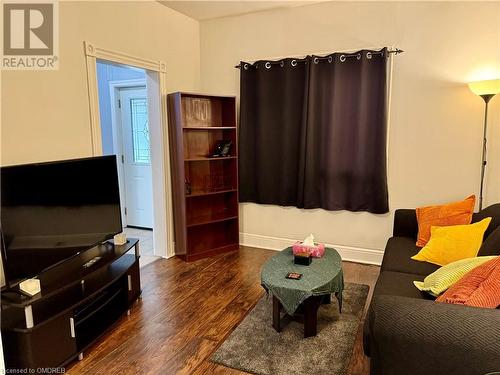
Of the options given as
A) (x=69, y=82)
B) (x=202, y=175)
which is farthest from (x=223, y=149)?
(x=69, y=82)

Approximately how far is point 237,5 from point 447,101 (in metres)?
2.40

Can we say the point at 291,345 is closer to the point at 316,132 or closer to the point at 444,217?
the point at 444,217

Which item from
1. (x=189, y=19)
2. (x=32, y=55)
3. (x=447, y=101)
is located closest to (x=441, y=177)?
(x=447, y=101)

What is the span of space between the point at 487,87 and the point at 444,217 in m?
1.16

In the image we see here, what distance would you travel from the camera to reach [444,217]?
303 cm

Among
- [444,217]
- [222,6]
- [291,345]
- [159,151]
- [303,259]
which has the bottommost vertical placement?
[291,345]

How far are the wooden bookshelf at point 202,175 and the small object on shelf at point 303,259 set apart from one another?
66.1 inches

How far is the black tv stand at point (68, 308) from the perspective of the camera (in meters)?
1.99

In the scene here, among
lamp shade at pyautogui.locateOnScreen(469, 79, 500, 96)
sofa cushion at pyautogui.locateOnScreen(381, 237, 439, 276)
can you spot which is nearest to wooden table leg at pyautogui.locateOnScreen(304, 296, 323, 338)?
sofa cushion at pyautogui.locateOnScreen(381, 237, 439, 276)

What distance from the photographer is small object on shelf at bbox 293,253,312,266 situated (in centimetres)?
266

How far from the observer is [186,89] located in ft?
14.1

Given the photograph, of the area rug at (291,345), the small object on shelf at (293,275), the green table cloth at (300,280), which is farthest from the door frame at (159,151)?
the small object on shelf at (293,275)

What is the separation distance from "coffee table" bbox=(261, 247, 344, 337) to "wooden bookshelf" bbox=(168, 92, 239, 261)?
1633 millimetres

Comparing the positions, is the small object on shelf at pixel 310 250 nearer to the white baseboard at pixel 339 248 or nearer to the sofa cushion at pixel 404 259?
the sofa cushion at pixel 404 259
